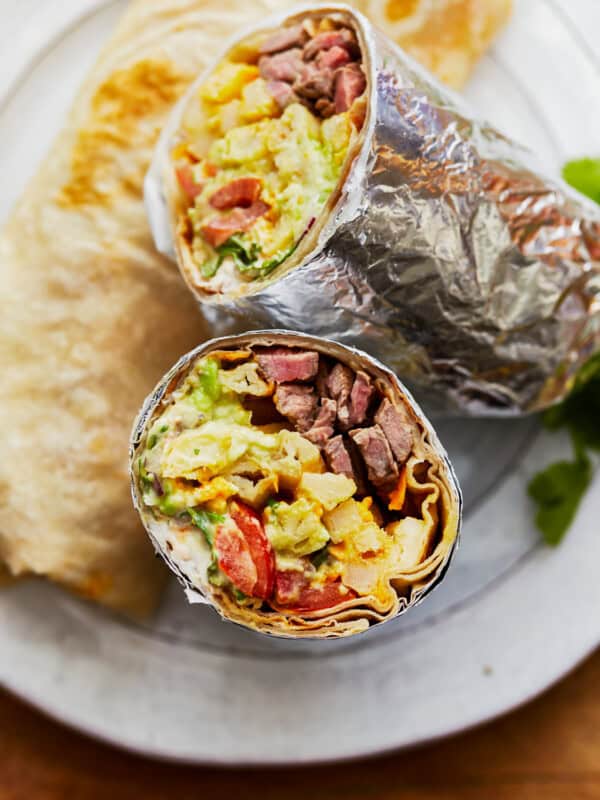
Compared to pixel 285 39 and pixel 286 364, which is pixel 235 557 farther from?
pixel 285 39

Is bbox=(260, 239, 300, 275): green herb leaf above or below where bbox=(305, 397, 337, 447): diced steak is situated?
above

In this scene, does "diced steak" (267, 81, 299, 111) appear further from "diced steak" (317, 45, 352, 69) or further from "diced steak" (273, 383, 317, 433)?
"diced steak" (273, 383, 317, 433)

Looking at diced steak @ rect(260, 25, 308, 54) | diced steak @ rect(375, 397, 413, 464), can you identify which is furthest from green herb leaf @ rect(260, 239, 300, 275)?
diced steak @ rect(260, 25, 308, 54)

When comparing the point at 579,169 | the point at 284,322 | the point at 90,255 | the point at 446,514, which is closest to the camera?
the point at 446,514

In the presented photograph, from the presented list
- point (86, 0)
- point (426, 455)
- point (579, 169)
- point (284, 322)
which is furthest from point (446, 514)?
point (86, 0)

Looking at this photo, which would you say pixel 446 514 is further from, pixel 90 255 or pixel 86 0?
pixel 86 0

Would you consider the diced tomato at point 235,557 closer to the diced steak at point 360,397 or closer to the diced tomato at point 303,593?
the diced tomato at point 303,593

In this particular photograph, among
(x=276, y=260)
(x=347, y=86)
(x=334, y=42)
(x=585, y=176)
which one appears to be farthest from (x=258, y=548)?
(x=585, y=176)
